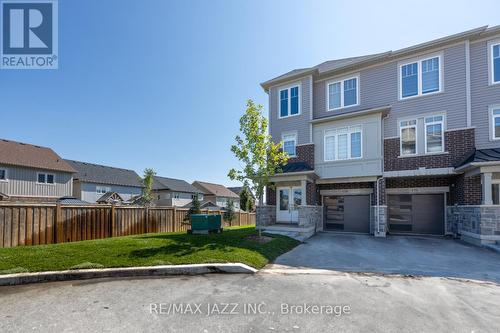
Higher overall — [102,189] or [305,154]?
Answer: [305,154]

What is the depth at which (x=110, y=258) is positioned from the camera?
757 centimetres

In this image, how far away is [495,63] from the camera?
12.7 metres

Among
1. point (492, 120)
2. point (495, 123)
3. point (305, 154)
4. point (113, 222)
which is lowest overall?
point (113, 222)

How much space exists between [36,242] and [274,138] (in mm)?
13108

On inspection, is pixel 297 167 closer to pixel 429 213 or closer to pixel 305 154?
pixel 305 154

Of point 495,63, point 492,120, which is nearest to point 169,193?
point 492,120

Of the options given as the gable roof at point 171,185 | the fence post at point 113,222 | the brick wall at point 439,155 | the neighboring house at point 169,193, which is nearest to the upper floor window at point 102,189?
the neighboring house at point 169,193

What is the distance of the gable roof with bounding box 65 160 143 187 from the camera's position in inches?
1393

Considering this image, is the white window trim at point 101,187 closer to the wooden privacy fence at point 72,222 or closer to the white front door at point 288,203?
the wooden privacy fence at point 72,222

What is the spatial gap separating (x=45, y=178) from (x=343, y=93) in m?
30.3

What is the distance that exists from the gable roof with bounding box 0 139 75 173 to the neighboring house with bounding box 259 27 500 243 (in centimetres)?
2562

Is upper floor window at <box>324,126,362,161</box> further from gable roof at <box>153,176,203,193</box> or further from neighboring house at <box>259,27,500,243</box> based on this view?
gable roof at <box>153,176,203,193</box>

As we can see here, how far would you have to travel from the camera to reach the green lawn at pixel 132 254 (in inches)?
274

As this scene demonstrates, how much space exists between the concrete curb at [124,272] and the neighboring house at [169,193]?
34.9m
